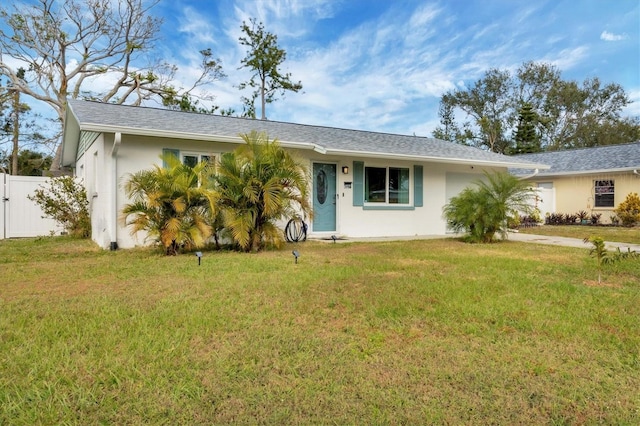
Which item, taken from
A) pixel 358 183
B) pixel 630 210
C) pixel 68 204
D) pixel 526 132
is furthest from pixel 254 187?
pixel 526 132

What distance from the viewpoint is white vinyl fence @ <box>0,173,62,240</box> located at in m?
10.2

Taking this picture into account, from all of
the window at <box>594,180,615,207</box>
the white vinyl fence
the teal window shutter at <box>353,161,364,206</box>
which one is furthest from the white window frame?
the window at <box>594,180,615,207</box>

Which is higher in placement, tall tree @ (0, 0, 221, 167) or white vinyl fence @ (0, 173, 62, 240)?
tall tree @ (0, 0, 221, 167)

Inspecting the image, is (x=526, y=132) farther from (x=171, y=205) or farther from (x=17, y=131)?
(x=17, y=131)

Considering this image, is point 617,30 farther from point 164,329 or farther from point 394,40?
point 164,329

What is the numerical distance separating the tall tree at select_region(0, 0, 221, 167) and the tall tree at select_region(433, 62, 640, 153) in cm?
2508

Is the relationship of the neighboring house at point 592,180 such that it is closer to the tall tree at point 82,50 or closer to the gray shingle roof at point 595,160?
the gray shingle roof at point 595,160

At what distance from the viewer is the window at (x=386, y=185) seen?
1050 cm

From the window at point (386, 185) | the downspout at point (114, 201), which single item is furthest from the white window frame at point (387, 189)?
the downspout at point (114, 201)

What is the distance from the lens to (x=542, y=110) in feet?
108

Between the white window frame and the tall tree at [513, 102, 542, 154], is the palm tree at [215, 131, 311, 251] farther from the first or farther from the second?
the tall tree at [513, 102, 542, 154]

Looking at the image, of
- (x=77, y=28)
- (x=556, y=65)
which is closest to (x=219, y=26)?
(x=77, y=28)

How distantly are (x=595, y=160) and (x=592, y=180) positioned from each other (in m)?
1.28

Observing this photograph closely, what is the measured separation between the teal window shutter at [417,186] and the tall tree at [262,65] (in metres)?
15.7
